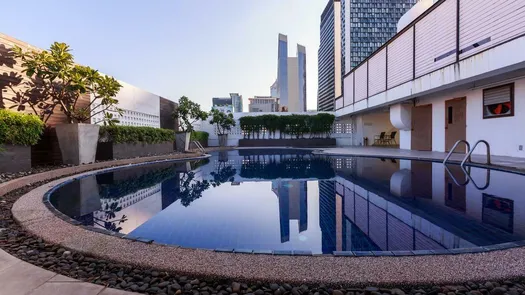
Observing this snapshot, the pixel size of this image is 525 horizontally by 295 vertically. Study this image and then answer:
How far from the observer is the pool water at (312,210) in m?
2.62

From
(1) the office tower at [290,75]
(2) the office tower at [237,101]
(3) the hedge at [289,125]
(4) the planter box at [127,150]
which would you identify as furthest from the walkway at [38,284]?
(2) the office tower at [237,101]

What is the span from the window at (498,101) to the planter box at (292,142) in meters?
11.9

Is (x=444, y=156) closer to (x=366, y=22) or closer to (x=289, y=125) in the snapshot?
(x=289, y=125)

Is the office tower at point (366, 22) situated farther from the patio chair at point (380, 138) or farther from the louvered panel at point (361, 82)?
the louvered panel at point (361, 82)

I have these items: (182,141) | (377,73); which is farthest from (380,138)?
A: (182,141)

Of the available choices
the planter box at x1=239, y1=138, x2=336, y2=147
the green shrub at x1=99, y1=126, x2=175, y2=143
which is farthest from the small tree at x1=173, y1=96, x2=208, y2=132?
the planter box at x1=239, y1=138, x2=336, y2=147

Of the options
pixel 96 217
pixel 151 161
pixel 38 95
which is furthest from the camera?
pixel 151 161

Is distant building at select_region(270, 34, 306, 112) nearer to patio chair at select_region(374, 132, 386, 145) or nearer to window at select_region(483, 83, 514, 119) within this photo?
patio chair at select_region(374, 132, 386, 145)

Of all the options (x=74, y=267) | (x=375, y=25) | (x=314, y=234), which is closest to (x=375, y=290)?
(x=314, y=234)

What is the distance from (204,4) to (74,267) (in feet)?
42.5

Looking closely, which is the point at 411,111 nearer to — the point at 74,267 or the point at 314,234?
the point at 314,234

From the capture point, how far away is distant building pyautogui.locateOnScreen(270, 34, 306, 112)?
9350 centimetres

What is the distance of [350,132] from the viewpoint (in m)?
21.7

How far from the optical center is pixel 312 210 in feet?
12.6
